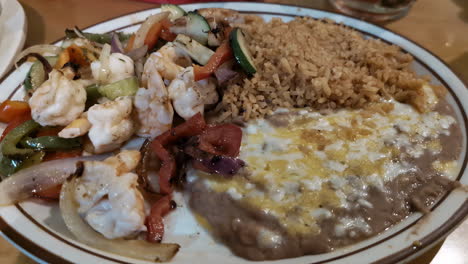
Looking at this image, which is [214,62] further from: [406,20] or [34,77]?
[406,20]

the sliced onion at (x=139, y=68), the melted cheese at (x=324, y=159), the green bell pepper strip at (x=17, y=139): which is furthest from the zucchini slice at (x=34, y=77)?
the melted cheese at (x=324, y=159)

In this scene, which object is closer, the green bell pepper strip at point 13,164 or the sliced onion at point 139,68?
the green bell pepper strip at point 13,164

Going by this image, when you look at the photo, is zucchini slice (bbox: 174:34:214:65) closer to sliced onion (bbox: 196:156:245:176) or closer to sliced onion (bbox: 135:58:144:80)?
sliced onion (bbox: 135:58:144:80)

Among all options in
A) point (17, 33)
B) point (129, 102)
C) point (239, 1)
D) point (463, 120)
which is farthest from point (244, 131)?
point (17, 33)

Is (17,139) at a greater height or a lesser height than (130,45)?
lesser

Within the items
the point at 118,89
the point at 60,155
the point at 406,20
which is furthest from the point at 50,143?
the point at 406,20

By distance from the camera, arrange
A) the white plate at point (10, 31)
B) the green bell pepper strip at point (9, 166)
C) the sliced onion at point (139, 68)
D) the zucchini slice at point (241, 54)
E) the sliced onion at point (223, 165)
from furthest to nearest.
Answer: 1. the white plate at point (10, 31)
2. the sliced onion at point (139, 68)
3. the zucchini slice at point (241, 54)
4. the green bell pepper strip at point (9, 166)
5. the sliced onion at point (223, 165)

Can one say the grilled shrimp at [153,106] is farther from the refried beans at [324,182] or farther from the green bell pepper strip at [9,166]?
the green bell pepper strip at [9,166]

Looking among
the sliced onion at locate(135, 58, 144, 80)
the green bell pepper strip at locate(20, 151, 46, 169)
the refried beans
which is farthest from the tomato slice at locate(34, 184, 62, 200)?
the sliced onion at locate(135, 58, 144, 80)
